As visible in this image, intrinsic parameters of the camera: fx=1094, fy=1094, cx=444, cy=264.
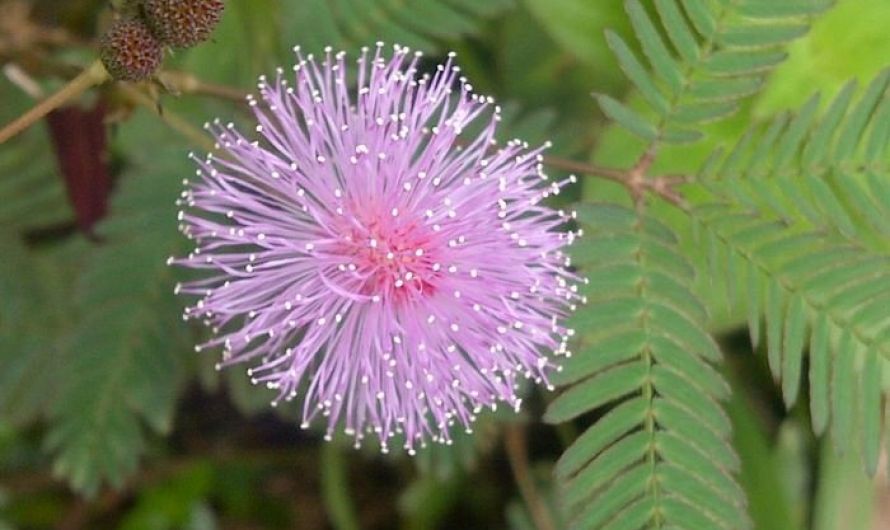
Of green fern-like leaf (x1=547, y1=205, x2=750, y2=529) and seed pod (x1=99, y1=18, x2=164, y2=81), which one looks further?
green fern-like leaf (x1=547, y1=205, x2=750, y2=529)

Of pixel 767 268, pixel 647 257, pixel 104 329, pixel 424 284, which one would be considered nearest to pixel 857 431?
pixel 767 268

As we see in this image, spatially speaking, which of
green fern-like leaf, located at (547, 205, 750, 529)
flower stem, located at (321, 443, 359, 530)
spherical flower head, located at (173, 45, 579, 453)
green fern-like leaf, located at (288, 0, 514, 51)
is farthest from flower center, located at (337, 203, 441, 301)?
flower stem, located at (321, 443, 359, 530)

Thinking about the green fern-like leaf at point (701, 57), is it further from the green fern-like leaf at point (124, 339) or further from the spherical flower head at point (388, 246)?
the green fern-like leaf at point (124, 339)

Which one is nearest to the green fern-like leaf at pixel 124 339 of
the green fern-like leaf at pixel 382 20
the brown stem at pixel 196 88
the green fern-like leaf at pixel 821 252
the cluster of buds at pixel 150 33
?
the brown stem at pixel 196 88

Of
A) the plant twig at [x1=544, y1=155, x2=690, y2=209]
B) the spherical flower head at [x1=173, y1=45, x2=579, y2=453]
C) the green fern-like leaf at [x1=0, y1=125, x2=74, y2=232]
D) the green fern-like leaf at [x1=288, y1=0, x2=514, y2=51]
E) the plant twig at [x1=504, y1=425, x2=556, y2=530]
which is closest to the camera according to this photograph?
the spherical flower head at [x1=173, y1=45, x2=579, y2=453]

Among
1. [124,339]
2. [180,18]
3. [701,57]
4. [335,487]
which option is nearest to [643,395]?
[701,57]

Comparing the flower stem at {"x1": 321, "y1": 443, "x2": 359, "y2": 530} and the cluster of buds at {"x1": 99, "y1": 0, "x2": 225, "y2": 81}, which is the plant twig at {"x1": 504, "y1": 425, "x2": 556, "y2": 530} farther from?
the cluster of buds at {"x1": 99, "y1": 0, "x2": 225, "y2": 81}
